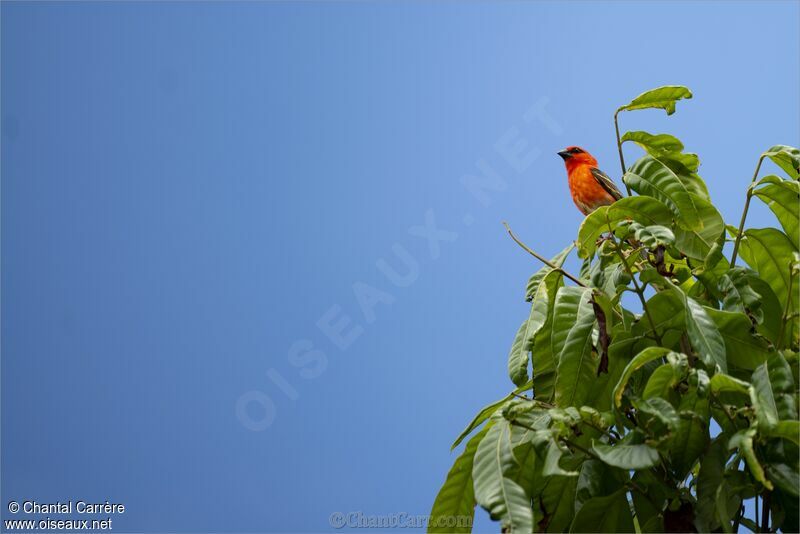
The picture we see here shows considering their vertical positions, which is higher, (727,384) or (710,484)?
(727,384)

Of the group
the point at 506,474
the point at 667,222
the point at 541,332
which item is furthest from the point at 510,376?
the point at 667,222

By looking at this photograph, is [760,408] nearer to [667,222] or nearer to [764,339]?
[764,339]

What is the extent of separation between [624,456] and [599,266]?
34 cm

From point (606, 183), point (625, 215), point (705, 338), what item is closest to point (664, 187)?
point (625, 215)

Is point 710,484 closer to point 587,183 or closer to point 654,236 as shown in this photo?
point 654,236

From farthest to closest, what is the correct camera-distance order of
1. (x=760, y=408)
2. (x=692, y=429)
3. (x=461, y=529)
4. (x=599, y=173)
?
(x=599, y=173)
(x=461, y=529)
(x=692, y=429)
(x=760, y=408)

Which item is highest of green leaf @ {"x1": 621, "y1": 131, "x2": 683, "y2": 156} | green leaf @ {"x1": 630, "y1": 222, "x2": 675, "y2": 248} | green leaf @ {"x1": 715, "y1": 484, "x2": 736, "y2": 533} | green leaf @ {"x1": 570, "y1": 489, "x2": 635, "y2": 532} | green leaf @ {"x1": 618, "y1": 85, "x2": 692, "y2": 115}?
green leaf @ {"x1": 618, "y1": 85, "x2": 692, "y2": 115}

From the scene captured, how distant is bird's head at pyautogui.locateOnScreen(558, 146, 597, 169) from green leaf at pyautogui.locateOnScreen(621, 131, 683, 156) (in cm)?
99

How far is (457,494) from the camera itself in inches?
49.6

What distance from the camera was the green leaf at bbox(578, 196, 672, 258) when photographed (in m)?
1.26

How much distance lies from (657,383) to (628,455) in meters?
0.12

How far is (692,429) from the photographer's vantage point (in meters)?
1.12

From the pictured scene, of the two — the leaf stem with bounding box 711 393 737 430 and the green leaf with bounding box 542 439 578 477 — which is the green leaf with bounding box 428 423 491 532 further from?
the leaf stem with bounding box 711 393 737 430

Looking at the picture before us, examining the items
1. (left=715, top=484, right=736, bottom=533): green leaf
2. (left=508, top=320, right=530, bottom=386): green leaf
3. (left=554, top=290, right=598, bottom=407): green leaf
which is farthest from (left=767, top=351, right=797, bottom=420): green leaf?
(left=508, top=320, right=530, bottom=386): green leaf
